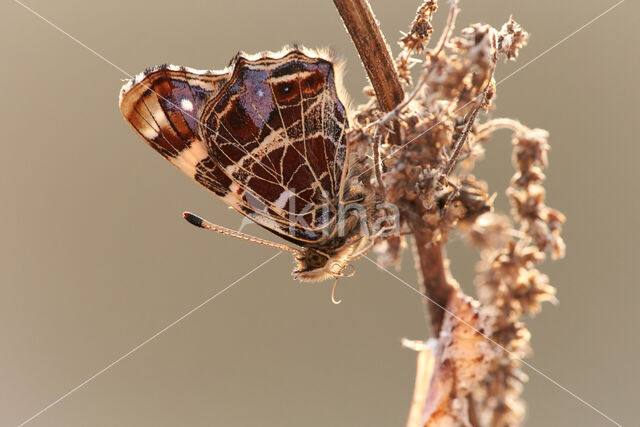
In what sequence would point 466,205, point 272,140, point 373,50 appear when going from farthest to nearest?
1. point 272,140
2. point 466,205
3. point 373,50

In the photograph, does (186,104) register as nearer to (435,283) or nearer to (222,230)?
(222,230)

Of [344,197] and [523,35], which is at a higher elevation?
[523,35]

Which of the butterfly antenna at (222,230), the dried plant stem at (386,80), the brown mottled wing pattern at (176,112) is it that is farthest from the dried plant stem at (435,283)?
the brown mottled wing pattern at (176,112)

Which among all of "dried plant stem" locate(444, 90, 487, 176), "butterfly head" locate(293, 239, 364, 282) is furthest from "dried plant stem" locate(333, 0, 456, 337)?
"butterfly head" locate(293, 239, 364, 282)

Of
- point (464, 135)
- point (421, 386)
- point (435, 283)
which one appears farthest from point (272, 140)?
point (421, 386)

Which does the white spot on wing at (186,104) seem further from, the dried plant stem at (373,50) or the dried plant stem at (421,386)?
the dried plant stem at (421,386)

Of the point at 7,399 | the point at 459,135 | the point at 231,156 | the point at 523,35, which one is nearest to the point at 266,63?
the point at 231,156

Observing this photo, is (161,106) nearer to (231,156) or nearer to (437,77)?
(231,156)

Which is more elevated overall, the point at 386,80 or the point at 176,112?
the point at 386,80
